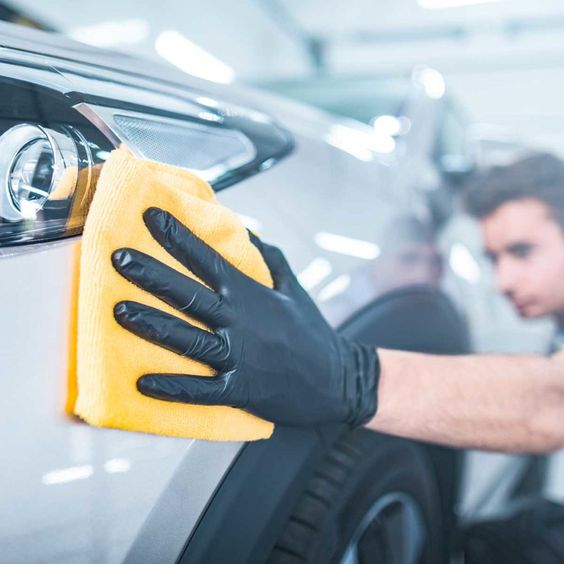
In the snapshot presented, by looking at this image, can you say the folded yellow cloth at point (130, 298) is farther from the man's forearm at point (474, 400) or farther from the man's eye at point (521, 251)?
the man's eye at point (521, 251)

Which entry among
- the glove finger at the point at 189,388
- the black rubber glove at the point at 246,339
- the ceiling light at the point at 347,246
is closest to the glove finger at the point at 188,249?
the black rubber glove at the point at 246,339

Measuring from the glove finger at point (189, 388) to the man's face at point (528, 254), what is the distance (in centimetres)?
127

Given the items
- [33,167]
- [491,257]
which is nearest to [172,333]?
[33,167]

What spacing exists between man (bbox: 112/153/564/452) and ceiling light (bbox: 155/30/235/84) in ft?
15.6

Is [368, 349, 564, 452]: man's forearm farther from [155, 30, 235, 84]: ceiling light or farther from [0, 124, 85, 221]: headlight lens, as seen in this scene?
[155, 30, 235, 84]: ceiling light

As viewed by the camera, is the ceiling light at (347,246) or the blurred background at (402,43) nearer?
the ceiling light at (347,246)

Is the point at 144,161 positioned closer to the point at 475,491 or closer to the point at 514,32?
the point at 475,491

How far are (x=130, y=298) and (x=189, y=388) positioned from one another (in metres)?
0.13

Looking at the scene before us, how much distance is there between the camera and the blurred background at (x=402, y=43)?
6332 mm

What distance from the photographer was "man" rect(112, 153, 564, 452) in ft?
2.43

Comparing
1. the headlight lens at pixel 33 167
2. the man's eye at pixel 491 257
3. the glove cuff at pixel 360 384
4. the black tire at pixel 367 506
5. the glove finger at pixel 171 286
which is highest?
the headlight lens at pixel 33 167

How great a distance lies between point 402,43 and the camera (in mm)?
7641

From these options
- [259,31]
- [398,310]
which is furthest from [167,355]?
[259,31]

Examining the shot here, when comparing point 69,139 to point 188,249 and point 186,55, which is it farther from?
point 186,55
